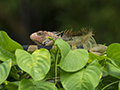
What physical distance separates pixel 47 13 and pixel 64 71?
15.6ft

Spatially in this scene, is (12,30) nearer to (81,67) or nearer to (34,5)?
(34,5)

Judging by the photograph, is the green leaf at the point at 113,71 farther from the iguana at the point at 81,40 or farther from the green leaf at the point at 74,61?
the iguana at the point at 81,40

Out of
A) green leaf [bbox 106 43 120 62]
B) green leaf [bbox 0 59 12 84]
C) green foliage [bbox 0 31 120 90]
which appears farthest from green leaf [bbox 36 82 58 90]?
green leaf [bbox 106 43 120 62]

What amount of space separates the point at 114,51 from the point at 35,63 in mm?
276

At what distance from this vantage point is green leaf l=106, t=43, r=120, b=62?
1.90 ft

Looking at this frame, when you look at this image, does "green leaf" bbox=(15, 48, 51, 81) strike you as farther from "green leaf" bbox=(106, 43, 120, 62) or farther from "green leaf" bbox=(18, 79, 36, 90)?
"green leaf" bbox=(106, 43, 120, 62)

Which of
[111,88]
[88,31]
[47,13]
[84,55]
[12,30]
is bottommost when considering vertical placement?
[12,30]

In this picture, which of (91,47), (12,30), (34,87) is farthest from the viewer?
(12,30)

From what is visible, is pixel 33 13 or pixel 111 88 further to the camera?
pixel 33 13

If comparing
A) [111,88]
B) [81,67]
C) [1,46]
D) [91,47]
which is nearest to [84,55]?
[81,67]

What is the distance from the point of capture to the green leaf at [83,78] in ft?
1.60

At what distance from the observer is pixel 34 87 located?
20.3 inches

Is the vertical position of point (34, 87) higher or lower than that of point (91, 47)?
higher

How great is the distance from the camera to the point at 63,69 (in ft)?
1.69
